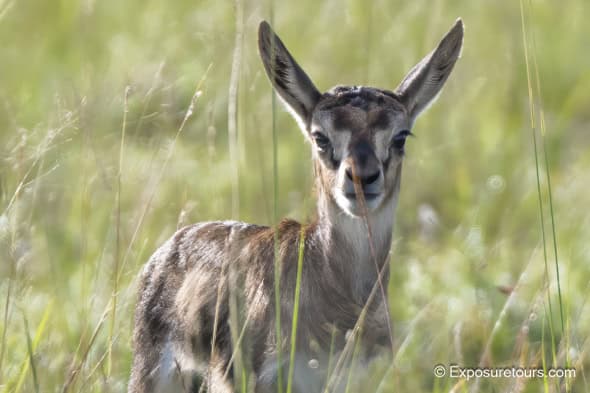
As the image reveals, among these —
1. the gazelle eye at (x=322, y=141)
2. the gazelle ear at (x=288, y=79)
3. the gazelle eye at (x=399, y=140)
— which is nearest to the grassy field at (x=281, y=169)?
the gazelle ear at (x=288, y=79)

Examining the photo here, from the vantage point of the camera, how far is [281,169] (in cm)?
1030

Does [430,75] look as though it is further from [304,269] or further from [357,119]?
[304,269]

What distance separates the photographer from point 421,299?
25.6 feet

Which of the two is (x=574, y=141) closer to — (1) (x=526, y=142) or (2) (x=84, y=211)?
(1) (x=526, y=142)

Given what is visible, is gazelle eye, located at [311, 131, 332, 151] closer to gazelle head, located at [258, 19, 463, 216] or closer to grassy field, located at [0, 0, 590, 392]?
gazelle head, located at [258, 19, 463, 216]

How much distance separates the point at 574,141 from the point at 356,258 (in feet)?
16.8

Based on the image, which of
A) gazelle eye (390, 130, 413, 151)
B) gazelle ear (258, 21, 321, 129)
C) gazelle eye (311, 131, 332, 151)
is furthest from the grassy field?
gazelle eye (390, 130, 413, 151)

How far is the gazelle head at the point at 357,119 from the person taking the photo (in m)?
5.68

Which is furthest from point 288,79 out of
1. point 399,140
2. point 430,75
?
point 430,75

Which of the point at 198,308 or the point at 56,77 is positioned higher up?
the point at 56,77

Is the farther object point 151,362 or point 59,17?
point 59,17

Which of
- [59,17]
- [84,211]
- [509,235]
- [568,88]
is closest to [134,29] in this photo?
[59,17]

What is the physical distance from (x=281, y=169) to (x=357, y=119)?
437cm

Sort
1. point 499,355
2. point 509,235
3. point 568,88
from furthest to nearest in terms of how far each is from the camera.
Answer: point 568,88 → point 509,235 → point 499,355
